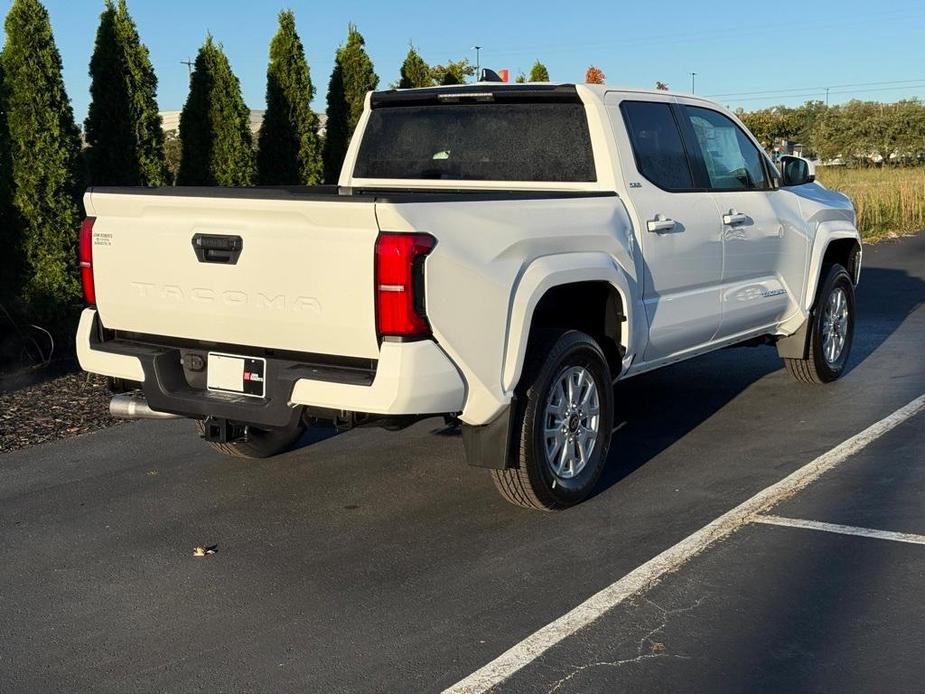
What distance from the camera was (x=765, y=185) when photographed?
748 cm

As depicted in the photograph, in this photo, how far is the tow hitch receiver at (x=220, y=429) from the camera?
5133mm

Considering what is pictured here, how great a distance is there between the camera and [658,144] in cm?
638

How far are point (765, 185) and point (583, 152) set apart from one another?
1.97 m

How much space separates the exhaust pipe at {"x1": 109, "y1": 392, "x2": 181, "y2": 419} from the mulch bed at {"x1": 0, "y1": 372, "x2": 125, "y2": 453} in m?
1.80

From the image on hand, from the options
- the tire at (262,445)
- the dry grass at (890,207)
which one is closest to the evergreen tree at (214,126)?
the tire at (262,445)

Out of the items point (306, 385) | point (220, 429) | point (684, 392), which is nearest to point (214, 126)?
point (684, 392)

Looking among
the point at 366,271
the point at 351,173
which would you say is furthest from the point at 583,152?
the point at 366,271

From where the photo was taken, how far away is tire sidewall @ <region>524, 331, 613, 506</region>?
16.8 feet

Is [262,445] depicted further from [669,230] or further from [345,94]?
[345,94]

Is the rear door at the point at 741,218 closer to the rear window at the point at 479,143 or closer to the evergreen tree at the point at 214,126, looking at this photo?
the rear window at the point at 479,143

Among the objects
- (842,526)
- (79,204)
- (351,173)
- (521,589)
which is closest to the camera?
(521,589)

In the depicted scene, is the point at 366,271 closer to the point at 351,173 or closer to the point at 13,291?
the point at 351,173

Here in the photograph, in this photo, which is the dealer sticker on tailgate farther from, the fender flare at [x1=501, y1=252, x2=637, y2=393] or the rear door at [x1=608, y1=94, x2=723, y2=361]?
the rear door at [x1=608, y1=94, x2=723, y2=361]

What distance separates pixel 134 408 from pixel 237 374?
745mm
